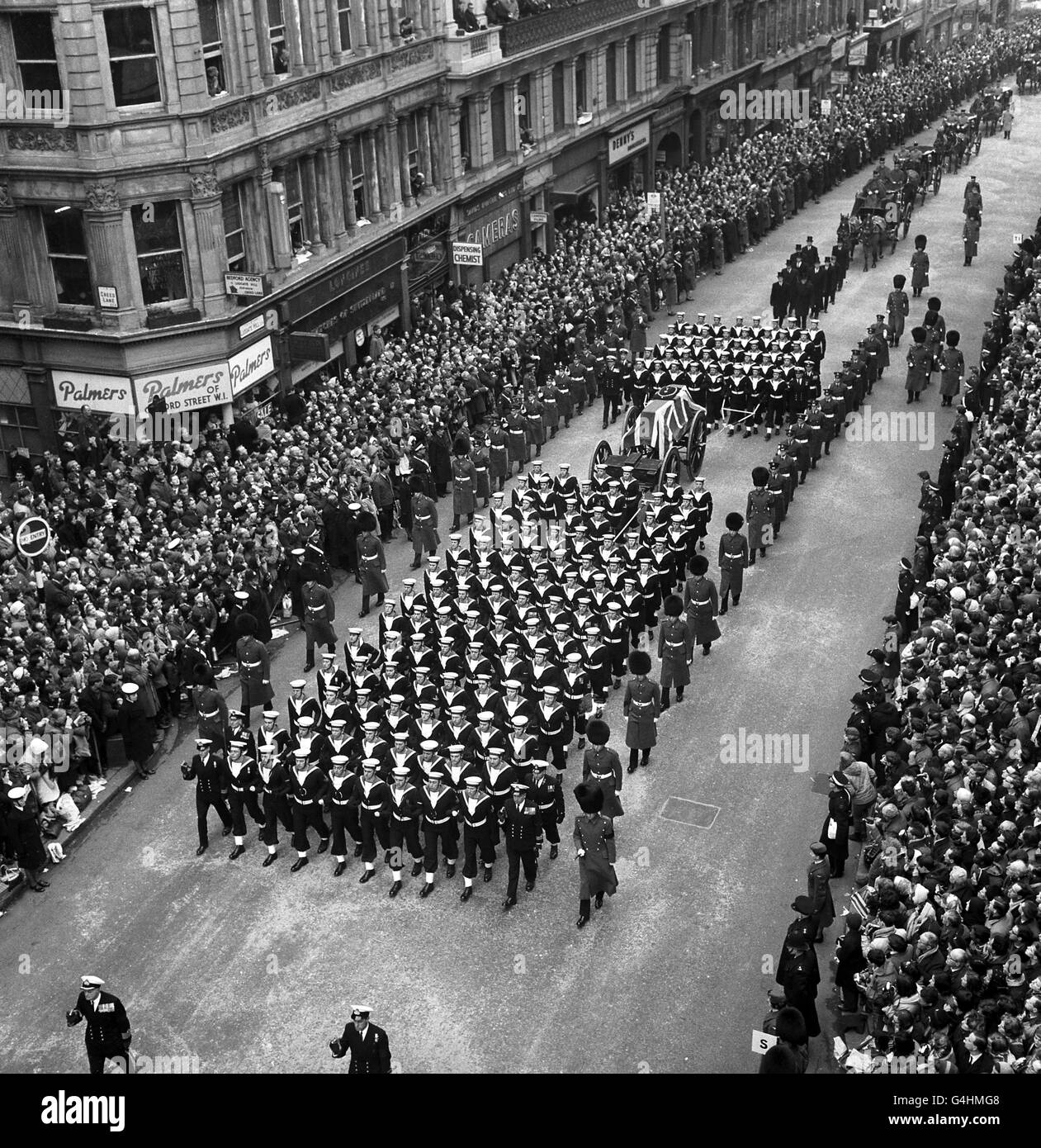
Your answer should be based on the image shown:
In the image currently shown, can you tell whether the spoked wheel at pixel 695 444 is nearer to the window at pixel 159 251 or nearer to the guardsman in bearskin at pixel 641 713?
the guardsman in bearskin at pixel 641 713

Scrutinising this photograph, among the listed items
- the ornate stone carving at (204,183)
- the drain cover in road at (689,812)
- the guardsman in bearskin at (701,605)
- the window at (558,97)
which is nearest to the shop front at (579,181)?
the window at (558,97)

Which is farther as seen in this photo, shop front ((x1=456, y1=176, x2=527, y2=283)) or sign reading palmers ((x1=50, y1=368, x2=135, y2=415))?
shop front ((x1=456, y1=176, x2=527, y2=283))

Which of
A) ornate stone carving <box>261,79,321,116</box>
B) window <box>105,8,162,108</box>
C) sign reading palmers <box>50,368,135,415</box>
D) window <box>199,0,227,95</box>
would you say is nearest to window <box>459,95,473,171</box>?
ornate stone carving <box>261,79,321,116</box>

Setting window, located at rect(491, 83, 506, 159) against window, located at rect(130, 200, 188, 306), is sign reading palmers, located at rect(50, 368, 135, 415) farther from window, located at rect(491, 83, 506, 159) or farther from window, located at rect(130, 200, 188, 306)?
window, located at rect(491, 83, 506, 159)

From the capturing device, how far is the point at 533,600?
23344 millimetres

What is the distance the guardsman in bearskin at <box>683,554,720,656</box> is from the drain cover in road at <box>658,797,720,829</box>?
376cm

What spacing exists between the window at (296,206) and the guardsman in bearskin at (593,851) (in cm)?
1900

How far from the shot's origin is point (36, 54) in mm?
28531

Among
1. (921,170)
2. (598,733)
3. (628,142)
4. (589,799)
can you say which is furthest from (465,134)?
(589,799)

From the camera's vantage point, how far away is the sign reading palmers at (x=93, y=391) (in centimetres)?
2998

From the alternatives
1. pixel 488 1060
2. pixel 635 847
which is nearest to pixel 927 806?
pixel 635 847

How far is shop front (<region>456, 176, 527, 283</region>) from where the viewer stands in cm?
4172

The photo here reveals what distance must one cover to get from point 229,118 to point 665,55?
98.3 ft

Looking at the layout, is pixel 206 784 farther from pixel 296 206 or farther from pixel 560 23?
pixel 560 23
